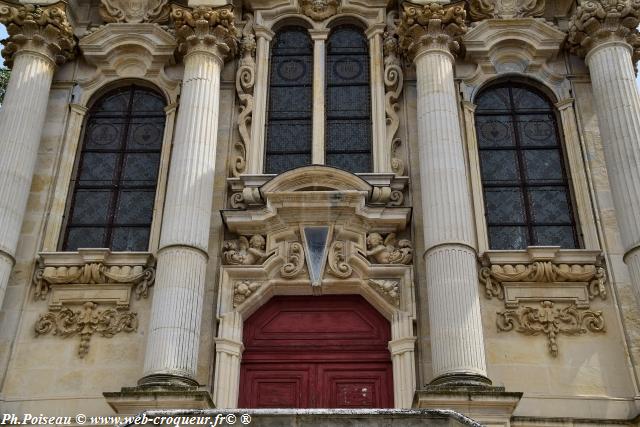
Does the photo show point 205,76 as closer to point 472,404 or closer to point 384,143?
point 384,143

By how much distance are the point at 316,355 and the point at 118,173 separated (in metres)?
4.97

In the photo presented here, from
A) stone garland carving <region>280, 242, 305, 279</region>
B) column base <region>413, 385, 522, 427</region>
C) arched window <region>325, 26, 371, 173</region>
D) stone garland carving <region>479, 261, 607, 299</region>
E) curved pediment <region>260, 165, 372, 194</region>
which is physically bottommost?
column base <region>413, 385, 522, 427</region>

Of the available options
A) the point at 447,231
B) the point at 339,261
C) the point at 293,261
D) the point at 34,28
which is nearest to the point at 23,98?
the point at 34,28

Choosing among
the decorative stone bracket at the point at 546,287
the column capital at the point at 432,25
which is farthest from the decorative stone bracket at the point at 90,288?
the column capital at the point at 432,25

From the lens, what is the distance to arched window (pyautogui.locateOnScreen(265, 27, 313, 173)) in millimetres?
14641

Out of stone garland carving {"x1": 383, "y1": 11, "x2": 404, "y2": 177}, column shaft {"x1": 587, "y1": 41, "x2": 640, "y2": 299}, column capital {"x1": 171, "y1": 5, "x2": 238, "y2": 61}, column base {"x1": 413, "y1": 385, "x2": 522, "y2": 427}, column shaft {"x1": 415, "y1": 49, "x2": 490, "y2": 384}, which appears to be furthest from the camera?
column capital {"x1": 171, "y1": 5, "x2": 238, "y2": 61}

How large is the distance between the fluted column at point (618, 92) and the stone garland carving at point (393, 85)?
317 centimetres

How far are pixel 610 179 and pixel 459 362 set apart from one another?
434 centimetres

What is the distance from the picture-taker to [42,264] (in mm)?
13273

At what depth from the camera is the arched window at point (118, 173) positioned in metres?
14.0

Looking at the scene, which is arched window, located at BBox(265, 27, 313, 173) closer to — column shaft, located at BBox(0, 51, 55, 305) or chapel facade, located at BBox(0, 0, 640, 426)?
chapel facade, located at BBox(0, 0, 640, 426)

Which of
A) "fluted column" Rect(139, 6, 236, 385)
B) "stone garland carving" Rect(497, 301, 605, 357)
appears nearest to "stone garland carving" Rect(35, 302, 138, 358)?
"fluted column" Rect(139, 6, 236, 385)

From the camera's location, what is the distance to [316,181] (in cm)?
1362

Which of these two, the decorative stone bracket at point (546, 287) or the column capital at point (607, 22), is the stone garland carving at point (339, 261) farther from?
the column capital at point (607, 22)
